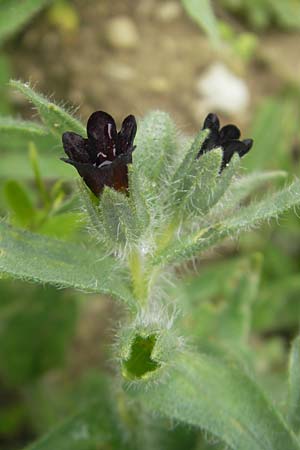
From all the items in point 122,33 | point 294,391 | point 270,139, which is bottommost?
point 294,391

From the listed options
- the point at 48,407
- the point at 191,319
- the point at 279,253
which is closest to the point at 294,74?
the point at 279,253

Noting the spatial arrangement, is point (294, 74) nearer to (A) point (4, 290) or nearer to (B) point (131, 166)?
(A) point (4, 290)

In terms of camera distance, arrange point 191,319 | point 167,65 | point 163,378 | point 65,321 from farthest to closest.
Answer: point 167,65, point 65,321, point 191,319, point 163,378

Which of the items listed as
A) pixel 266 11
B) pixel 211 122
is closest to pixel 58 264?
pixel 211 122

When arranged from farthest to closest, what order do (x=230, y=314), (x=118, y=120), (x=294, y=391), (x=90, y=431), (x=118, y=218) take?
1. (x=118, y=120)
2. (x=230, y=314)
3. (x=90, y=431)
4. (x=294, y=391)
5. (x=118, y=218)

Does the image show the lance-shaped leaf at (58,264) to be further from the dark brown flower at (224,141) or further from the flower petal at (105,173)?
the dark brown flower at (224,141)

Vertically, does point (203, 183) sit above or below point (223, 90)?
below

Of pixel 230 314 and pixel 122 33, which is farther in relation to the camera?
pixel 122 33

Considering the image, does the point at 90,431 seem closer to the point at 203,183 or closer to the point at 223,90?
the point at 203,183
